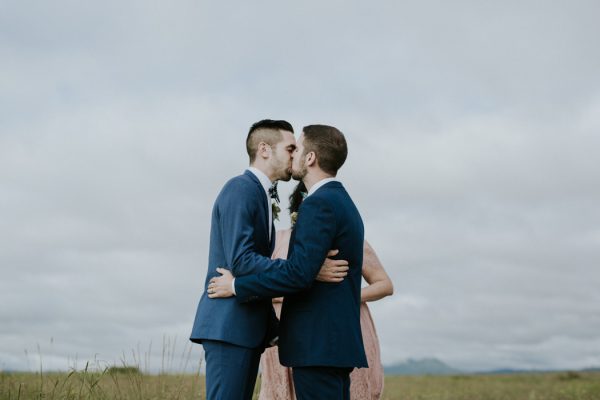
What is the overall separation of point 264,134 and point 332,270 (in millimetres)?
1098

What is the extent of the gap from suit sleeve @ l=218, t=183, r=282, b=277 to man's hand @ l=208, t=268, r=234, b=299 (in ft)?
0.16

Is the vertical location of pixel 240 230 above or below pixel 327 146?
below

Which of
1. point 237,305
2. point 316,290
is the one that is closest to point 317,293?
point 316,290

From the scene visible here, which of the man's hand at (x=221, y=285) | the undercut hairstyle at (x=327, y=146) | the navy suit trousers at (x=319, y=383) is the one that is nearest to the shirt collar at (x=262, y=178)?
the undercut hairstyle at (x=327, y=146)

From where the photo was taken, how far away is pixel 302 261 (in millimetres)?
4082

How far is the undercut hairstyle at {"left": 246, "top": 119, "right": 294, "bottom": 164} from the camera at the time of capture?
4.70 meters

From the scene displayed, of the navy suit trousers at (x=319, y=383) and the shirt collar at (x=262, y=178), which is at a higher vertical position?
the shirt collar at (x=262, y=178)

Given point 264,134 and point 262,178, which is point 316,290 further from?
point 264,134

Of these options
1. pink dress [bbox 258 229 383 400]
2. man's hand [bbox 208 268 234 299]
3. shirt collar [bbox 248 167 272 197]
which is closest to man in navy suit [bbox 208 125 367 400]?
man's hand [bbox 208 268 234 299]

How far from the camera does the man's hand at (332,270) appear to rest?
4.16 metres

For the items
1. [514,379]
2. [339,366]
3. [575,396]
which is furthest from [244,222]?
[514,379]

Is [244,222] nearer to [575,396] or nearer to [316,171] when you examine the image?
[316,171]

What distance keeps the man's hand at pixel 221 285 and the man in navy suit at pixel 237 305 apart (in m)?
0.04

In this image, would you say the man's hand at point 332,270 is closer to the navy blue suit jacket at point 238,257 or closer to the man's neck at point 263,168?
the navy blue suit jacket at point 238,257
